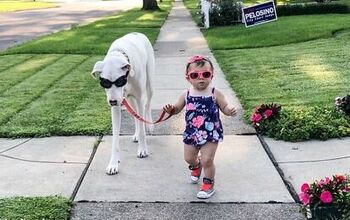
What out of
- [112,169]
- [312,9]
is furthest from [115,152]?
[312,9]

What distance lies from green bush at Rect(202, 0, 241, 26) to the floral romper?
15.6m

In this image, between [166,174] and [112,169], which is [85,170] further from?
[166,174]

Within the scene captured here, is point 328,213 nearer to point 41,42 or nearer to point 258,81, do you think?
point 258,81

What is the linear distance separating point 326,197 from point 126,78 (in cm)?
197

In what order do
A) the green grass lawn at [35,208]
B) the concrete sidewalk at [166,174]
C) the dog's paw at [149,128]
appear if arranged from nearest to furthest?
the green grass lawn at [35,208] → the concrete sidewalk at [166,174] → the dog's paw at [149,128]

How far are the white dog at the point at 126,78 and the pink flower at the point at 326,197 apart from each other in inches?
75.0

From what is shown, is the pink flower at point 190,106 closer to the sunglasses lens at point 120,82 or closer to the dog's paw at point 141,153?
the sunglasses lens at point 120,82

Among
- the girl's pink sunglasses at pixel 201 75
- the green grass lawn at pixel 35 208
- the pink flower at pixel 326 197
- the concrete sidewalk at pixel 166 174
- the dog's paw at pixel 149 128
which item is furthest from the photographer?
the dog's paw at pixel 149 128

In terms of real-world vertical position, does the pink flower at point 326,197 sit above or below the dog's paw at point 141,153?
above

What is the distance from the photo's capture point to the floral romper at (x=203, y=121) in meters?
4.86

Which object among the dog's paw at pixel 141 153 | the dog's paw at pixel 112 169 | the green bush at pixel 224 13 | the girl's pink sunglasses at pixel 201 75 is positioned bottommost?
the green bush at pixel 224 13

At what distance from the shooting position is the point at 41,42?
1609cm

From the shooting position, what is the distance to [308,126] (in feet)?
20.8

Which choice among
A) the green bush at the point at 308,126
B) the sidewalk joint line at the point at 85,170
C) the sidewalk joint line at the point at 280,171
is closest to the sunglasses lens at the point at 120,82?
the sidewalk joint line at the point at 85,170
